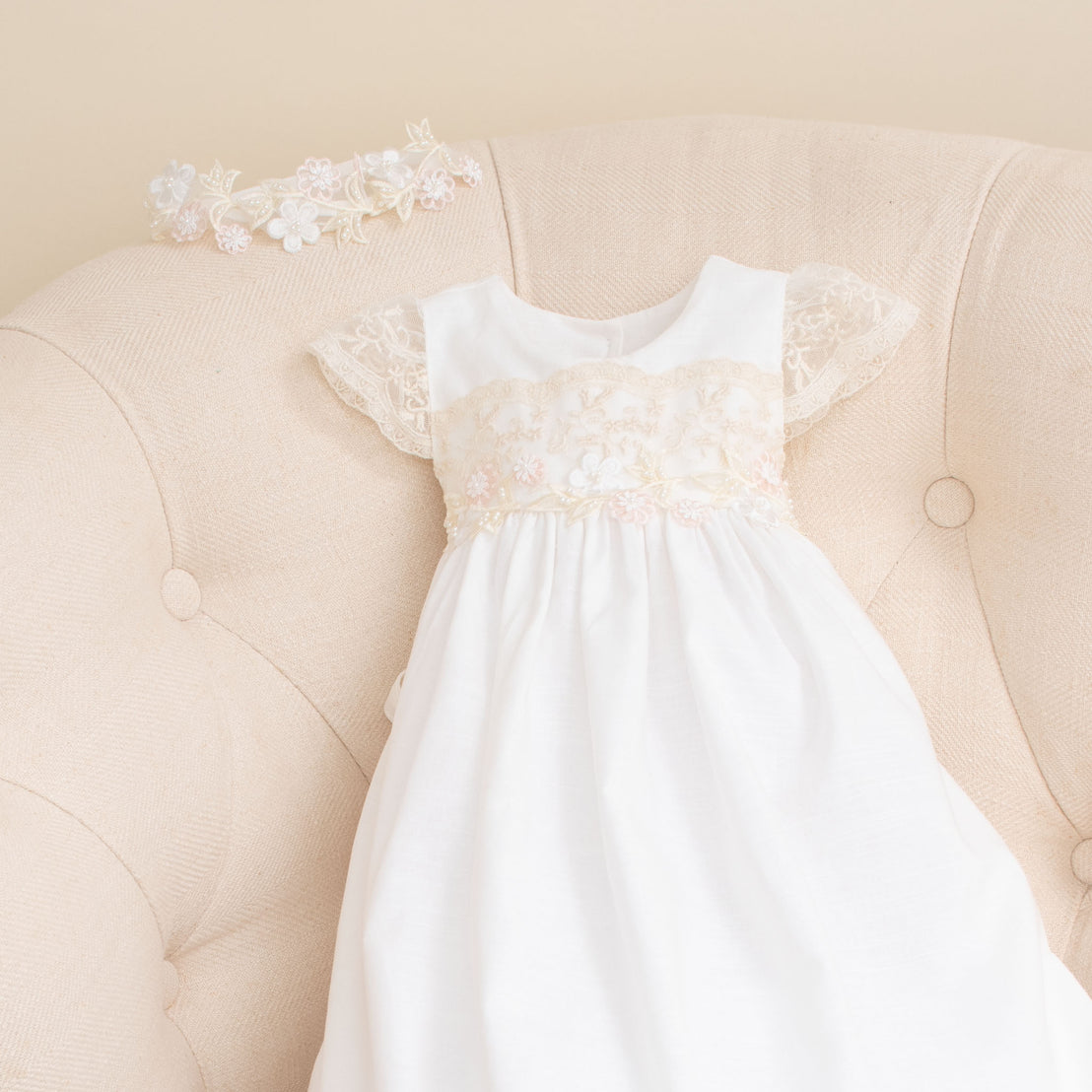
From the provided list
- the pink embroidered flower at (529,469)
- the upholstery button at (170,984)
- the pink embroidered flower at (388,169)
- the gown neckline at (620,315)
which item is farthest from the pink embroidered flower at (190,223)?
the upholstery button at (170,984)

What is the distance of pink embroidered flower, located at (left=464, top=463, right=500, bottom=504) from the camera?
2.95ft

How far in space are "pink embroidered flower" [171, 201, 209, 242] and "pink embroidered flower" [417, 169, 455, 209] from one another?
190 millimetres

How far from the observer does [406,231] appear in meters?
1.00

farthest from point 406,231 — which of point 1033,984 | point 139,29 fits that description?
point 1033,984

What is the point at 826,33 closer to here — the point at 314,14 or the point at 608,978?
the point at 314,14

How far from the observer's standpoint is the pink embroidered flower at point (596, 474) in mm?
861

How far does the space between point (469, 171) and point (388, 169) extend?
7 cm

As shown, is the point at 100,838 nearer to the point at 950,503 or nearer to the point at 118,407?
the point at 118,407

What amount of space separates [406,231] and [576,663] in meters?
0.44

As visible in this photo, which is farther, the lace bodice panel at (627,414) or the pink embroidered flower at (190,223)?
the pink embroidered flower at (190,223)

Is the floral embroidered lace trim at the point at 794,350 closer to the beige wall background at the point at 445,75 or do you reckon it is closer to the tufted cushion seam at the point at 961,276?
the tufted cushion seam at the point at 961,276

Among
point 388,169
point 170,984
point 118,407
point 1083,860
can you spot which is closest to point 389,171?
point 388,169

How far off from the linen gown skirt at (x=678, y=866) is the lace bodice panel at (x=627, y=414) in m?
0.03

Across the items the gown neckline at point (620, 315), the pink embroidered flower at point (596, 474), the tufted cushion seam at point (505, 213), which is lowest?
the pink embroidered flower at point (596, 474)
